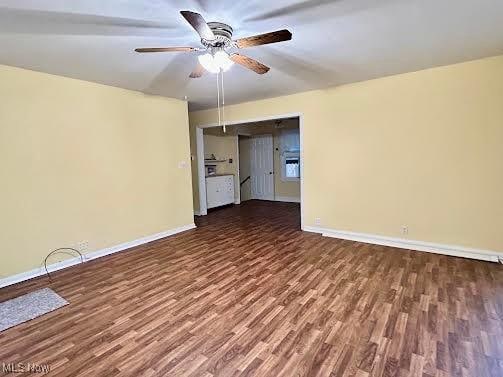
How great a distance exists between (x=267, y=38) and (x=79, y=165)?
122 inches

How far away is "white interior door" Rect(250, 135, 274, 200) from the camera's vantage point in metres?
8.29

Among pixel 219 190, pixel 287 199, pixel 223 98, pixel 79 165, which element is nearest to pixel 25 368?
pixel 79 165

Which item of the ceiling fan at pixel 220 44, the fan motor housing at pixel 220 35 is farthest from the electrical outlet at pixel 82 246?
the fan motor housing at pixel 220 35

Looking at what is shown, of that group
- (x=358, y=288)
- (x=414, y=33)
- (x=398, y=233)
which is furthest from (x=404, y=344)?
(x=414, y=33)

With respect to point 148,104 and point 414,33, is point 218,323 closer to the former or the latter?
point 414,33

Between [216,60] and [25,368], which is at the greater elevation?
[216,60]

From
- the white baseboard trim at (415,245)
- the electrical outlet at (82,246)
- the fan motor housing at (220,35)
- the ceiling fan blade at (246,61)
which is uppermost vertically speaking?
the fan motor housing at (220,35)

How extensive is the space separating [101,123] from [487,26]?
4.58 m

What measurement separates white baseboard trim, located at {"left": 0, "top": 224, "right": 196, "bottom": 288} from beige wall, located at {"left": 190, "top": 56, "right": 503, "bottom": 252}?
8.41 ft

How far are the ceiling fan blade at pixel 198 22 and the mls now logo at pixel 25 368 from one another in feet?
8.21

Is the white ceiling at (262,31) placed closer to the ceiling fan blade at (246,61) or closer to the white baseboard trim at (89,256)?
the ceiling fan blade at (246,61)

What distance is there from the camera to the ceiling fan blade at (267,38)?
6.21 feet

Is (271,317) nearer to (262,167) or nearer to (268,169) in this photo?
(268,169)

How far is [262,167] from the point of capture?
8453 mm
